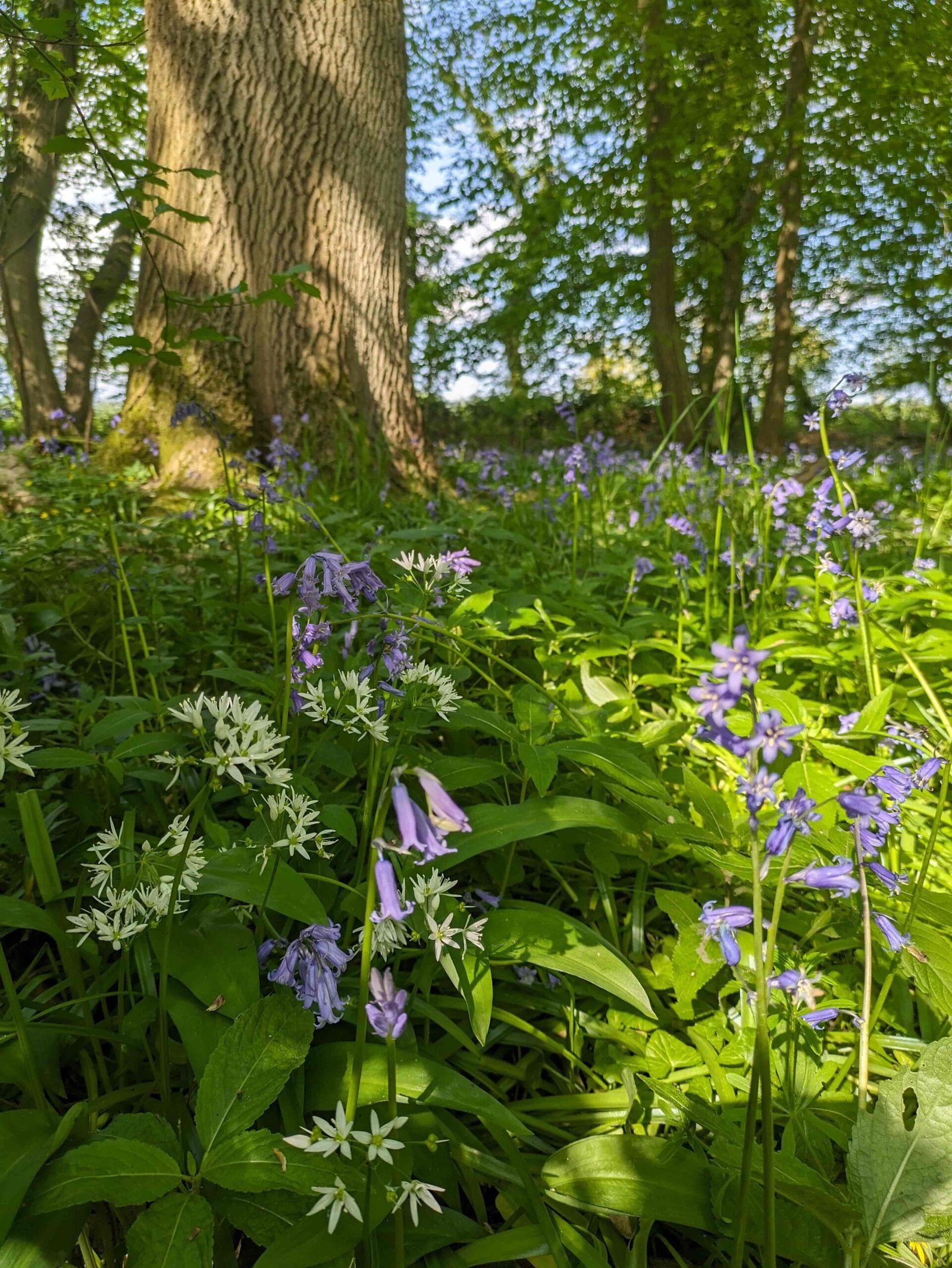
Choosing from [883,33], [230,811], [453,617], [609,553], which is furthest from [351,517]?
[883,33]

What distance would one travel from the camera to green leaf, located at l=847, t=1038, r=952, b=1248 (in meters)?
0.99

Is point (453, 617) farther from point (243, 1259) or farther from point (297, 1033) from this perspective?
point (243, 1259)

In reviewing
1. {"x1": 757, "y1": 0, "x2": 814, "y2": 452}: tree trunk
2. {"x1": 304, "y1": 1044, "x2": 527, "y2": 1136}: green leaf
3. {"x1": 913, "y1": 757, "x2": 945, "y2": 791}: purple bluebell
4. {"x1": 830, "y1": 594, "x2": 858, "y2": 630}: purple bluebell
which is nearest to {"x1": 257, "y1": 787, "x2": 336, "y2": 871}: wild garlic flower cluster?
{"x1": 304, "y1": 1044, "x2": 527, "y2": 1136}: green leaf

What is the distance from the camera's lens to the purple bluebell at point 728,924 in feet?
3.20

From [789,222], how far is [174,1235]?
9872 millimetres

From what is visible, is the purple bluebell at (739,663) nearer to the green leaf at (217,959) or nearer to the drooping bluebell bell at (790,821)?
the drooping bluebell bell at (790,821)

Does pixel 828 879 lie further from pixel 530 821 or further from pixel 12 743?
pixel 12 743

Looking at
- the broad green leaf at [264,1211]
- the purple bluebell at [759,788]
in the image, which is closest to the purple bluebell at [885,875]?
the purple bluebell at [759,788]

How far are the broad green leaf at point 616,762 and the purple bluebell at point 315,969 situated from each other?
1.91 feet

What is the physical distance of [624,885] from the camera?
1.75 metres

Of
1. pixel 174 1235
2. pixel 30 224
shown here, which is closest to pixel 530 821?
pixel 174 1235

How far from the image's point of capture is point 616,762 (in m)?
1.48

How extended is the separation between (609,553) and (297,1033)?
288 centimetres

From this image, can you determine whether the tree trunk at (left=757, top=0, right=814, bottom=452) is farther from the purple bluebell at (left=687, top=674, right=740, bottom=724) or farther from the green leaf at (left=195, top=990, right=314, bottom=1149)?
the green leaf at (left=195, top=990, right=314, bottom=1149)
